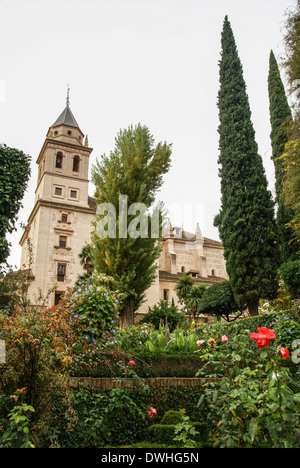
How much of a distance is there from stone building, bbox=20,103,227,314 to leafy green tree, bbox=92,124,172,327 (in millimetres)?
14890

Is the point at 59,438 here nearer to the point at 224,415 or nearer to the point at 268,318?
the point at 224,415

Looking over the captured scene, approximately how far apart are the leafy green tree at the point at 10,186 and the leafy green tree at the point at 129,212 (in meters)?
2.74

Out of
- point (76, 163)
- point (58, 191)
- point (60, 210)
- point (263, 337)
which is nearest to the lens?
point (263, 337)

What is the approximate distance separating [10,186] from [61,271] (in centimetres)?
1750

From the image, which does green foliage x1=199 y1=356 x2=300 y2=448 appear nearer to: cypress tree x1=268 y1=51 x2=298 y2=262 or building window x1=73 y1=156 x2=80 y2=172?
cypress tree x1=268 y1=51 x2=298 y2=262

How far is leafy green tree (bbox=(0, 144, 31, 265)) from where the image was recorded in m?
13.3

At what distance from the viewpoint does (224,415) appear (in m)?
3.46

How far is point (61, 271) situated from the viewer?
30.2 metres

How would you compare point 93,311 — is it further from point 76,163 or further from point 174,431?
point 76,163

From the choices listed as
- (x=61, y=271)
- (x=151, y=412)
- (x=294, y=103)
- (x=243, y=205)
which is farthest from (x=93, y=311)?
(x=61, y=271)

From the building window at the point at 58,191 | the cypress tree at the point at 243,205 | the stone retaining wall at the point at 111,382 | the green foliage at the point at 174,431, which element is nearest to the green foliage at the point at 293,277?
the cypress tree at the point at 243,205

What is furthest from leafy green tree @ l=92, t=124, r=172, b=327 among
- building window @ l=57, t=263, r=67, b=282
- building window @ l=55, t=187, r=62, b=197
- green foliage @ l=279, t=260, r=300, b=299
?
building window @ l=55, t=187, r=62, b=197

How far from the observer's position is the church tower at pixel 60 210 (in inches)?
1172
